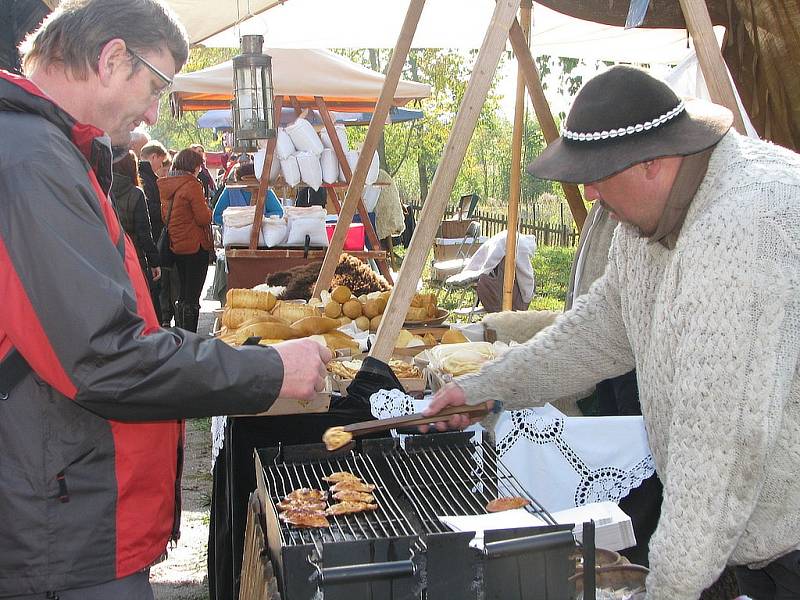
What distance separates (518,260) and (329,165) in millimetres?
1985

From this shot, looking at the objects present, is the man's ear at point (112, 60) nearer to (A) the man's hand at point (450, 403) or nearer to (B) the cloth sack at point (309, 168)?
(A) the man's hand at point (450, 403)

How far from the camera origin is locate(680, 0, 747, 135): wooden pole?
288 centimetres

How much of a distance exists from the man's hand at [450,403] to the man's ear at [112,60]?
4.05ft

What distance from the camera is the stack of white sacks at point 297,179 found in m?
7.56

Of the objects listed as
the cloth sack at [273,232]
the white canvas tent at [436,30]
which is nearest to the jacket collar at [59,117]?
the white canvas tent at [436,30]

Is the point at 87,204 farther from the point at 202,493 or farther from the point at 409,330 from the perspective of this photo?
the point at 202,493

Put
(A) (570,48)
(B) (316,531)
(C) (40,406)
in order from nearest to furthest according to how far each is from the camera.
Result: (C) (40,406) < (B) (316,531) < (A) (570,48)

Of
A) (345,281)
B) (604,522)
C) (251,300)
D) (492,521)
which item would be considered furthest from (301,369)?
(345,281)

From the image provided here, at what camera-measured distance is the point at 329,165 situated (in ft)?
25.9

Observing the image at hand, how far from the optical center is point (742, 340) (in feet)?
5.20

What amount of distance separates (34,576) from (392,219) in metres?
12.0

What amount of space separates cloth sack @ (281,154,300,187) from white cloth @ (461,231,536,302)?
194cm

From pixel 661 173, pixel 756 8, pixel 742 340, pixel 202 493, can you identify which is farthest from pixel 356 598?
pixel 202 493

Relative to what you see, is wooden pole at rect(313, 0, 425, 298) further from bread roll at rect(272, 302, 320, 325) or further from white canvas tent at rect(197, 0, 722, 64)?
white canvas tent at rect(197, 0, 722, 64)
